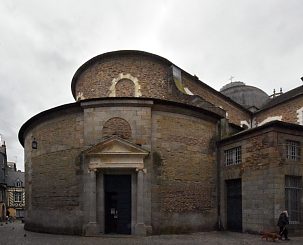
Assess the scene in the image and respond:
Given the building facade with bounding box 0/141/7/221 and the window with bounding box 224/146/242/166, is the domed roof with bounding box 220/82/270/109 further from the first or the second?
the building facade with bounding box 0/141/7/221

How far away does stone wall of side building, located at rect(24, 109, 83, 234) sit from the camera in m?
17.5

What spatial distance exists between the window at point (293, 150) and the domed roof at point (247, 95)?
63.9ft

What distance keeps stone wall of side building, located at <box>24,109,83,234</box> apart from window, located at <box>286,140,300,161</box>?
10.00 metres

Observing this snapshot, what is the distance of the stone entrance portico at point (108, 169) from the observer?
1670cm

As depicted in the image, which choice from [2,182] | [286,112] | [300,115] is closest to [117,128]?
[300,115]

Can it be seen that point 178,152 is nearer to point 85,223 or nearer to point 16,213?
point 85,223

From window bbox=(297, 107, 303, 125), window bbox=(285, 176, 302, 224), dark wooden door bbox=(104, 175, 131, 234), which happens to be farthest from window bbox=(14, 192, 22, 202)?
window bbox=(285, 176, 302, 224)

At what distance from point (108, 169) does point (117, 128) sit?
2.02 m

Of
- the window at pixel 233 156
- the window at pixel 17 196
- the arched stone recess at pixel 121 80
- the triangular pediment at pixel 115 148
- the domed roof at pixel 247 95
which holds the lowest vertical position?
the window at pixel 17 196

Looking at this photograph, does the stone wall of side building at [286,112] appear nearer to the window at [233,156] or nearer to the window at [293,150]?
the window at [233,156]

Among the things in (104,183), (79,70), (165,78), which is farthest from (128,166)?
(79,70)

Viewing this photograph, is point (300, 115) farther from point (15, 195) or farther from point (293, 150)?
point (15, 195)

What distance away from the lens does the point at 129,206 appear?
56.1 ft

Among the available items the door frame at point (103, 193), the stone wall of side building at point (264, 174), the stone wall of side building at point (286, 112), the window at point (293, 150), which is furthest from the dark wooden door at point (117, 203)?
the stone wall of side building at point (286, 112)
